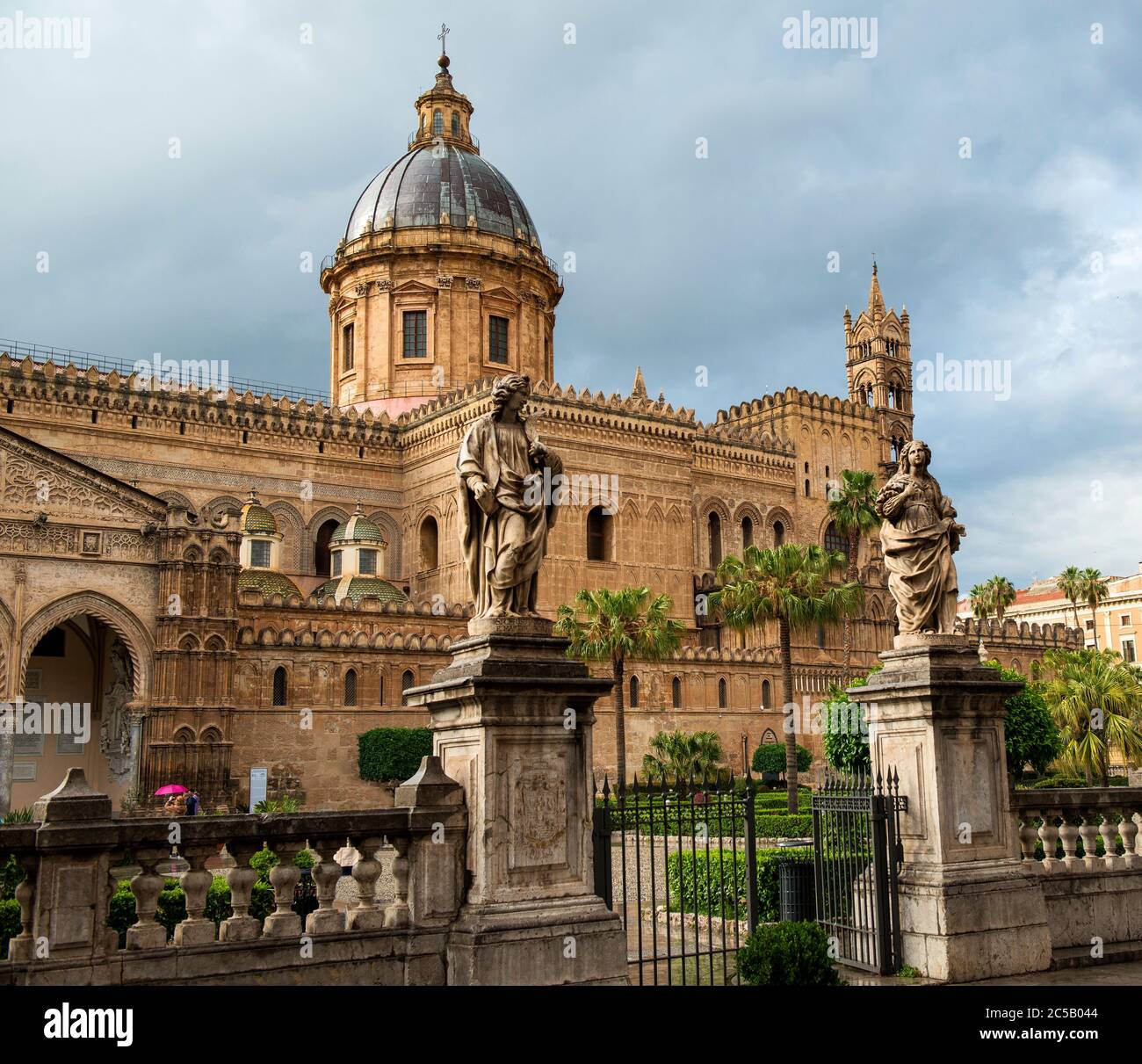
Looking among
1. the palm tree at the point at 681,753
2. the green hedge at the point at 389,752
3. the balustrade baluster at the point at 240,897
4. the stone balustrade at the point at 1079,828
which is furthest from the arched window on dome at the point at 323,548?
the balustrade baluster at the point at 240,897

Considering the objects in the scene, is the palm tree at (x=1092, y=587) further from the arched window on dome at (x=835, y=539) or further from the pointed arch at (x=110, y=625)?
the pointed arch at (x=110, y=625)

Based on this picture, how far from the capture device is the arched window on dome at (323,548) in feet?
141

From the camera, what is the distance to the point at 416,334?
4822 cm

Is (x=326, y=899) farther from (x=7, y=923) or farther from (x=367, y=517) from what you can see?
(x=367, y=517)

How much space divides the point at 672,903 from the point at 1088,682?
1793 centimetres

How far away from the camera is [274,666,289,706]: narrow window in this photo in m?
30.5

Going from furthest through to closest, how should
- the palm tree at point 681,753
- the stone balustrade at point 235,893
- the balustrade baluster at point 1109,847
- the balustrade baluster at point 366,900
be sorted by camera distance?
1. the palm tree at point 681,753
2. the balustrade baluster at point 1109,847
3. the balustrade baluster at point 366,900
4. the stone balustrade at point 235,893

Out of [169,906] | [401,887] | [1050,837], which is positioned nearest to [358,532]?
[169,906]

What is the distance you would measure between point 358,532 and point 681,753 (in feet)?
41.4

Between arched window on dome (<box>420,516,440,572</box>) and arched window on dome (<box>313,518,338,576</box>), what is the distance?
10.6 feet

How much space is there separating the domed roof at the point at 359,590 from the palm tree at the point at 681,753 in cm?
905
